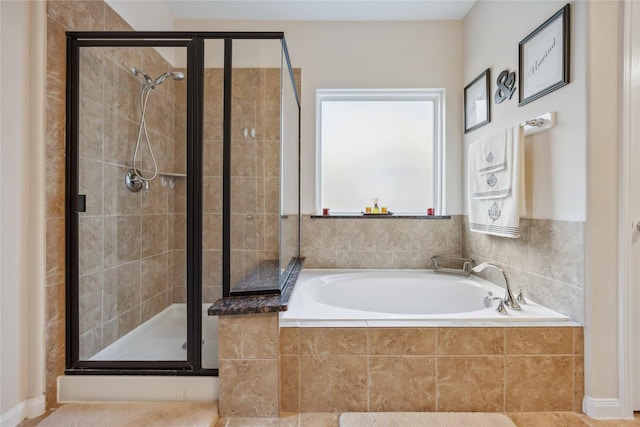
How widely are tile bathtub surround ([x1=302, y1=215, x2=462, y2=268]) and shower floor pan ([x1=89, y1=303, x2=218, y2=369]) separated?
44.4 inches

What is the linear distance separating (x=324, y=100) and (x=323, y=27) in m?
0.57

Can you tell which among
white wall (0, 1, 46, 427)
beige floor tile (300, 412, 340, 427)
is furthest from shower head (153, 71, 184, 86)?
beige floor tile (300, 412, 340, 427)

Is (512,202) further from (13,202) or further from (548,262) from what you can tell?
(13,202)

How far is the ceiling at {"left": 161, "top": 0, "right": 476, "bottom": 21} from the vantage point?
7.96 feet

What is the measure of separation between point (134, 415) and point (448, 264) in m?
2.23

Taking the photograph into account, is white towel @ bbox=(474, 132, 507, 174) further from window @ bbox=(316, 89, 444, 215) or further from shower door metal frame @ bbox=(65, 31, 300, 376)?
shower door metal frame @ bbox=(65, 31, 300, 376)

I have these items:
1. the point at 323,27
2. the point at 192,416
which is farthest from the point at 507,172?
the point at 192,416

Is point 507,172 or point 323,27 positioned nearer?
point 507,172

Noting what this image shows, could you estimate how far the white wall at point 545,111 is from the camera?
4.87 feet

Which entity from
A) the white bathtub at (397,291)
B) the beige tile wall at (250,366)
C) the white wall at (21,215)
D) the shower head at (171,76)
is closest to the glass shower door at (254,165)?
the beige tile wall at (250,366)

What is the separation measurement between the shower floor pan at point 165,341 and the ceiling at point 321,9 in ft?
7.28

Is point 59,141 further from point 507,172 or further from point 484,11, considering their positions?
point 484,11

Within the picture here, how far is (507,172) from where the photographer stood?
1854 mm

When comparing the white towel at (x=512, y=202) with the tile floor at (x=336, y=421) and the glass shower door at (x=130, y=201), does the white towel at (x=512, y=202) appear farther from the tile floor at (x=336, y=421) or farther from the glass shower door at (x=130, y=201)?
the glass shower door at (x=130, y=201)
